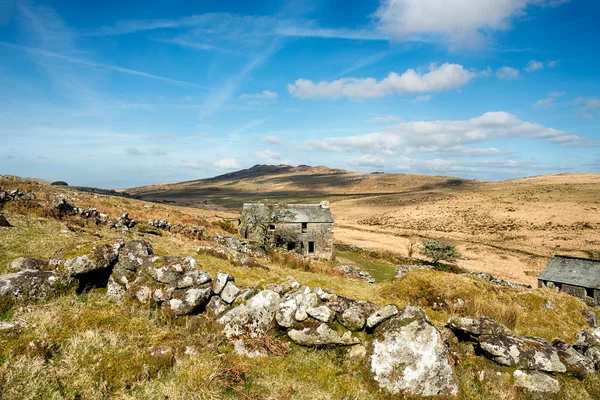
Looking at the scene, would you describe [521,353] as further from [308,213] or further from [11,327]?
[308,213]

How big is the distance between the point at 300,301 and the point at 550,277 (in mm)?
42870

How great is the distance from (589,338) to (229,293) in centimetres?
945

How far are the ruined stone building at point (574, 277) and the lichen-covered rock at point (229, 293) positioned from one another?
41209mm

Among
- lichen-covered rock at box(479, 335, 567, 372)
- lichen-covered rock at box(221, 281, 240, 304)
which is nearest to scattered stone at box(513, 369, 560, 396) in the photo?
lichen-covered rock at box(479, 335, 567, 372)

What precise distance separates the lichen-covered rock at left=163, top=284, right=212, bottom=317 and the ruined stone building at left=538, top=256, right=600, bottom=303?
138ft

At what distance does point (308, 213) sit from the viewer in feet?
156

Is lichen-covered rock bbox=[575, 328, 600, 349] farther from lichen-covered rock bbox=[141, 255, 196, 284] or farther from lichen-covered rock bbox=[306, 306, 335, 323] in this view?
lichen-covered rock bbox=[141, 255, 196, 284]

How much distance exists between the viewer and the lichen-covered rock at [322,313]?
26.5 ft

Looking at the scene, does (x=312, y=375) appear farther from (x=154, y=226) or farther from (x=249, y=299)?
(x=154, y=226)

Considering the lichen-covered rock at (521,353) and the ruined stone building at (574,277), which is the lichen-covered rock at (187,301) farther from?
the ruined stone building at (574,277)

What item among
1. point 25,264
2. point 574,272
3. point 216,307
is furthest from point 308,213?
point 25,264

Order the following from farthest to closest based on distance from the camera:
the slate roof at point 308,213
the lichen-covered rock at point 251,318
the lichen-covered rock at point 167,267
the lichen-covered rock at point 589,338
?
the slate roof at point 308,213 < the lichen-covered rock at point 167,267 < the lichen-covered rock at point 251,318 < the lichen-covered rock at point 589,338

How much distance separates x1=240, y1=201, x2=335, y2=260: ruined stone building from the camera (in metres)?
43.4

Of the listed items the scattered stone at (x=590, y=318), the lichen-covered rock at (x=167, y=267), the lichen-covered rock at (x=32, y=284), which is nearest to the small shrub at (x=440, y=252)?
the scattered stone at (x=590, y=318)
